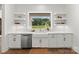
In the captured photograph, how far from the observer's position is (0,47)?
4207 mm

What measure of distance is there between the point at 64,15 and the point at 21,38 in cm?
194

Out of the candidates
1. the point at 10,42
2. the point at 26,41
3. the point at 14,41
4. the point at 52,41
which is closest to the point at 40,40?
the point at 52,41

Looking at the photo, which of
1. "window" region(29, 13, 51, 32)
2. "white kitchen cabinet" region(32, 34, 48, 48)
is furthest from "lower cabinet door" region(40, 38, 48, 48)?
"window" region(29, 13, 51, 32)

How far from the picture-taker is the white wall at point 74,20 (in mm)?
4309

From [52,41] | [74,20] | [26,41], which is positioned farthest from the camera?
[26,41]

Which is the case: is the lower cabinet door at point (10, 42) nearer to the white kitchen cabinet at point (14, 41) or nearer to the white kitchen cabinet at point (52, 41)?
the white kitchen cabinet at point (14, 41)

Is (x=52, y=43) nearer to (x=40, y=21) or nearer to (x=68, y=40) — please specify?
(x=68, y=40)

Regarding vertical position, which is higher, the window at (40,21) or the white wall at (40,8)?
the white wall at (40,8)

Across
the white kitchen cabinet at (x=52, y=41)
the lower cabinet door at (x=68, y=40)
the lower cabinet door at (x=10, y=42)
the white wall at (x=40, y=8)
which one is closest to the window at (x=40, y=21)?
the white wall at (x=40, y=8)

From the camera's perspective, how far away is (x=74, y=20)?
183 inches

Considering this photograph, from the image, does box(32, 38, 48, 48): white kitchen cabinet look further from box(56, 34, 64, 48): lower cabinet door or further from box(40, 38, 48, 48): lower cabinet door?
box(56, 34, 64, 48): lower cabinet door

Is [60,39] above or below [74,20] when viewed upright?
below
